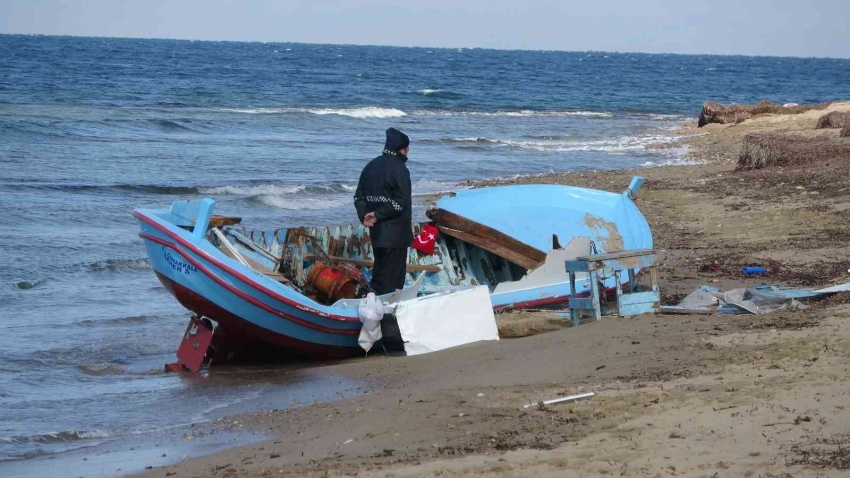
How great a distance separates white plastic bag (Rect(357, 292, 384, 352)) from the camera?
26.0 feet

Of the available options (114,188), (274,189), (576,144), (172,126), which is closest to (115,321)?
(114,188)

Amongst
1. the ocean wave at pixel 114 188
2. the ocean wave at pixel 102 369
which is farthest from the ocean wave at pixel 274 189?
the ocean wave at pixel 102 369

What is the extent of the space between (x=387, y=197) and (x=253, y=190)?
11193 millimetres

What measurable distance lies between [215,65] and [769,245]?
6254cm

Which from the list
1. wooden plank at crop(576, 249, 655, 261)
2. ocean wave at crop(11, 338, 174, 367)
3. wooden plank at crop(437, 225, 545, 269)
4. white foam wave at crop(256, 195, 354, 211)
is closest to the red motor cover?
ocean wave at crop(11, 338, 174, 367)

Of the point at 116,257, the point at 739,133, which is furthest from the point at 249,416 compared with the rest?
the point at 739,133

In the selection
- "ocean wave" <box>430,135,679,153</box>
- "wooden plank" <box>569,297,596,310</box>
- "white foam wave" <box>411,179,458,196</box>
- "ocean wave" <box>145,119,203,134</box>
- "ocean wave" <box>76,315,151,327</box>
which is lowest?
"ocean wave" <box>430,135,679,153</box>

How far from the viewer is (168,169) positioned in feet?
69.1

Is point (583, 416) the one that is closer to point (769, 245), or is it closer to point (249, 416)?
point (249, 416)

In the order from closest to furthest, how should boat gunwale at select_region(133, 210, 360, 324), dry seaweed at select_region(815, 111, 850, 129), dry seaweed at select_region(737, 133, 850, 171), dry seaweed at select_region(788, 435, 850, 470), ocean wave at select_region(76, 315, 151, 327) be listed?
dry seaweed at select_region(788, 435, 850, 470) → boat gunwale at select_region(133, 210, 360, 324) → ocean wave at select_region(76, 315, 151, 327) → dry seaweed at select_region(737, 133, 850, 171) → dry seaweed at select_region(815, 111, 850, 129)

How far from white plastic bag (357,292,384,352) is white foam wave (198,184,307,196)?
35.3 ft

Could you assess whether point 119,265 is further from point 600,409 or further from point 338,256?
point 600,409

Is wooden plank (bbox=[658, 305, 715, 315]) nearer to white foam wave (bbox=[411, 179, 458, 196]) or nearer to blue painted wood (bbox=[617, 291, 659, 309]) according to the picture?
blue painted wood (bbox=[617, 291, 659, 309])

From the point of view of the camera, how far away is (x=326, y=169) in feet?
72.3
